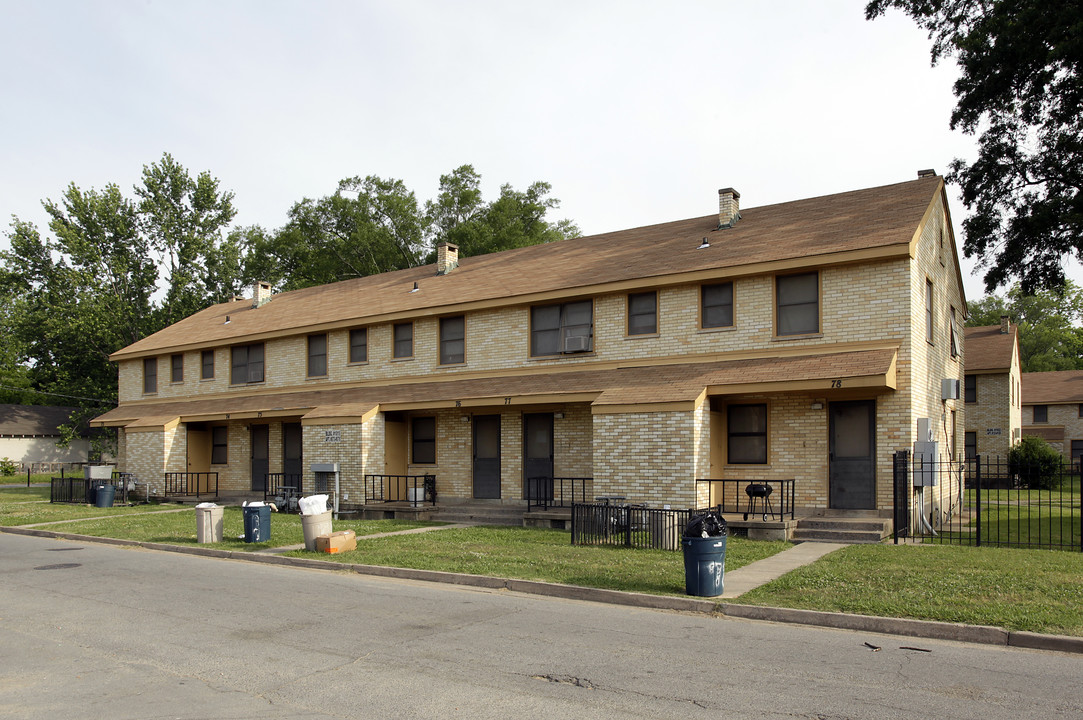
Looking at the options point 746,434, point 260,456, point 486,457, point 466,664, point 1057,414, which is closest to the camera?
point 466,664

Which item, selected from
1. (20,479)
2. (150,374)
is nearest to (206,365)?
(150,374)

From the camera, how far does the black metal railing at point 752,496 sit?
1709cm

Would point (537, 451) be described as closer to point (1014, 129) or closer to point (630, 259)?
point (630, 259)

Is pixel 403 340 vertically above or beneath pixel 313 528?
above

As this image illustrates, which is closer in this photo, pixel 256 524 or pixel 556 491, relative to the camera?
pixel 256 524

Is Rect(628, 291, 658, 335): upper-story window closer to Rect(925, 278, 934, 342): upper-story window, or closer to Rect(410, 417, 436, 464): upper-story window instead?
Rect(925, 278, 934, 342): upper-story window

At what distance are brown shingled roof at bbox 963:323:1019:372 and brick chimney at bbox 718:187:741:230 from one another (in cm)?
2234

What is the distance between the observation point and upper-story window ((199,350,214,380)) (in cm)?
3120

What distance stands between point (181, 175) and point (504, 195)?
1881 centimetres

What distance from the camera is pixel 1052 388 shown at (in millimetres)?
47938

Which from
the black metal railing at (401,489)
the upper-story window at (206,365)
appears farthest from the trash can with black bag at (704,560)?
the upper-story window at (206,365)

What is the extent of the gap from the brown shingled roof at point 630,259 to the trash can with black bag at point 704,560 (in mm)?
8623

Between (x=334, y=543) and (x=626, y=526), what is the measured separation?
5.33 metres

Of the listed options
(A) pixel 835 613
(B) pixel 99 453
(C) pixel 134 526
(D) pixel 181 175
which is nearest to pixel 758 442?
(A) pixel 835 613
